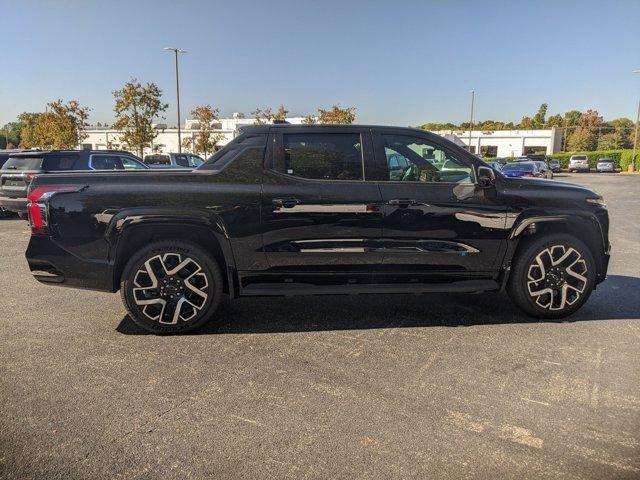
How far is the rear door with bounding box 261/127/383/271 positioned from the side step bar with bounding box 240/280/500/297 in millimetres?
176

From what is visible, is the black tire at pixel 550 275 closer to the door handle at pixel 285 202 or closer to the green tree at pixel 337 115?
the door handle at pixel 285 202

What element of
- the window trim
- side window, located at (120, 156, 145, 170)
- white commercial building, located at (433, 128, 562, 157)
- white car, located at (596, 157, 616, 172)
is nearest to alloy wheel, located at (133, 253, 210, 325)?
the window trim

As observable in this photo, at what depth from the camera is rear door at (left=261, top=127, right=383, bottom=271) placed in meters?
4.03

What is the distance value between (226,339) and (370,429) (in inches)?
69.3

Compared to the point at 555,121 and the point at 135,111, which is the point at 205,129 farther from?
the point at 555,121

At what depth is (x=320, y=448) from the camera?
8.23 ft

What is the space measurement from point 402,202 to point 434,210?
0.30m

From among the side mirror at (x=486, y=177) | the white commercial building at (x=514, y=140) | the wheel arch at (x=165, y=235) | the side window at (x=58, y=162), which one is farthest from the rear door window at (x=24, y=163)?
the white commercial building at (x=514, y=140)

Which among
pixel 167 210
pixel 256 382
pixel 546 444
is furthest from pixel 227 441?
pixel 167 210

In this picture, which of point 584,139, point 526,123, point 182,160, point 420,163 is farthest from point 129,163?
point 526,123

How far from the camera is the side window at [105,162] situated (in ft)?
35.2

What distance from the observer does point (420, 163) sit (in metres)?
4.27

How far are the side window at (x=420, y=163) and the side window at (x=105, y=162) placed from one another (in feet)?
28.7

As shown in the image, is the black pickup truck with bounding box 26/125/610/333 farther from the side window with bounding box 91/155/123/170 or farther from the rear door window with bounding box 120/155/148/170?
the rear door window with bounding box 120/155/148/170
